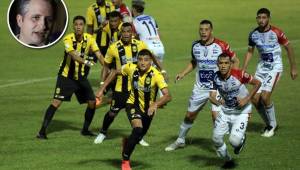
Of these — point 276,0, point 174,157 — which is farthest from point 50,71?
point 276,0

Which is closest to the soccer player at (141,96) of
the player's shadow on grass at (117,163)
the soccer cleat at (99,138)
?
the player's shadow on grass at (117,163)

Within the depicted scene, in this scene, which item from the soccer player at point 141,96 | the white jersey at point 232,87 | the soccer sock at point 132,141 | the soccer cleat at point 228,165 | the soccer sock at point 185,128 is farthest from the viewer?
the soccer sock at point 185,128

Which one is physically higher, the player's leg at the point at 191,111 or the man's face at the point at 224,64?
the man's face at the point at 224,64

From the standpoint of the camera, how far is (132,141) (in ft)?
47.5

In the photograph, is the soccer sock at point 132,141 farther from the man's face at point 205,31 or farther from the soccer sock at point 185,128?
the man's face at point 205,31

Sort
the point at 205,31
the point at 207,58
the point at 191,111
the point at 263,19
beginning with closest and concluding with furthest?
the point at 205,31 < the point at 207,58 < the point at 191,111 < the point at 263,19

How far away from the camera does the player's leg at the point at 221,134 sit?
48.3ft

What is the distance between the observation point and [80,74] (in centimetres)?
1803

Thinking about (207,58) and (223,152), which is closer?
(223,152)

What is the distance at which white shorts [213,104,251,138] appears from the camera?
14859 millimetres

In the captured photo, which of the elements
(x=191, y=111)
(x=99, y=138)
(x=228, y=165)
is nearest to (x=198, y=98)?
(x=191, y=111)

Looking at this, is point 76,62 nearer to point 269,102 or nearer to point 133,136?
point 133,136

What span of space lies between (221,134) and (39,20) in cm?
881

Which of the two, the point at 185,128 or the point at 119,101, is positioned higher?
the point at 119,101
